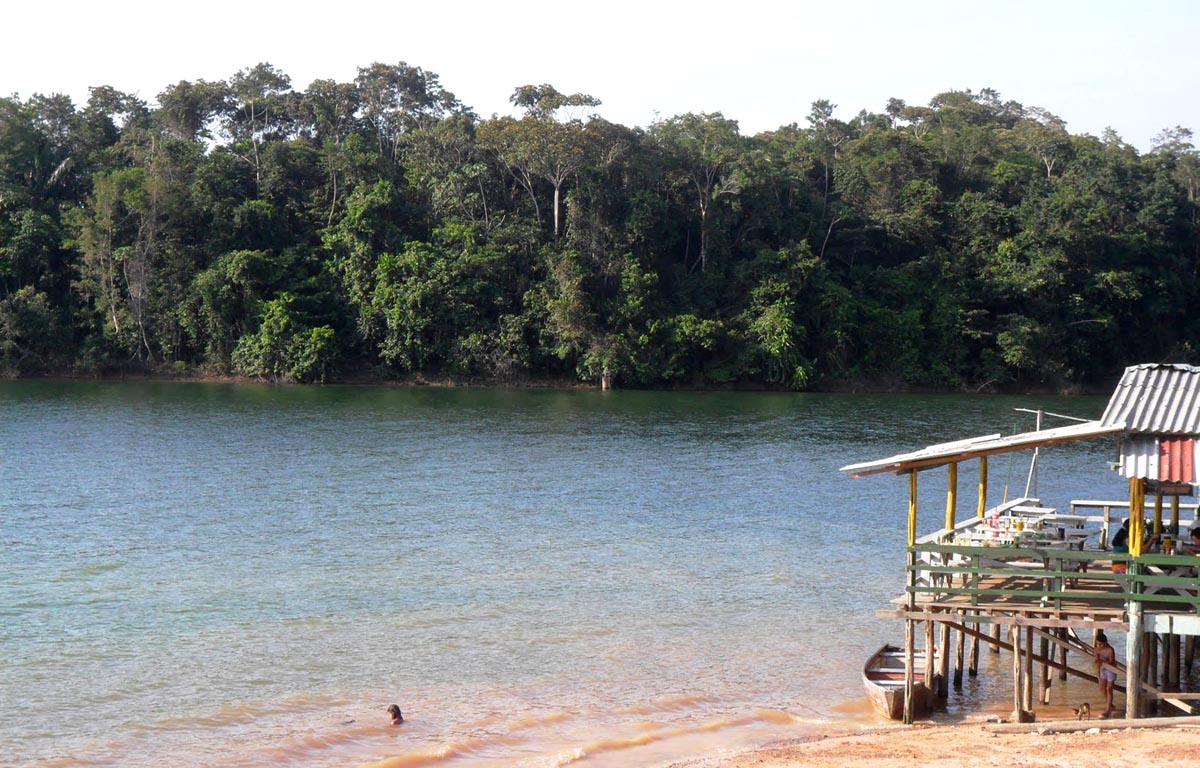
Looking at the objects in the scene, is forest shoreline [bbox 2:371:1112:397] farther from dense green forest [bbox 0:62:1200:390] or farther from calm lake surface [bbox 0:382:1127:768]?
calm lake surface [bbox 0:382:1127:768]

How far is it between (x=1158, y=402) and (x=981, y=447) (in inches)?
79.8

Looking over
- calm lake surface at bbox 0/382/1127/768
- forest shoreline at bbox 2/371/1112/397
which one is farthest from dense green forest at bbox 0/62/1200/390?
calm lake surface at bbox 0/382/1127/768

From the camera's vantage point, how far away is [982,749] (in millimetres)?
13195

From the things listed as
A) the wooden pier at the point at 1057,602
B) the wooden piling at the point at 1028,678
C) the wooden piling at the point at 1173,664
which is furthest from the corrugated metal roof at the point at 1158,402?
the wooden piling at the point at 1173,664

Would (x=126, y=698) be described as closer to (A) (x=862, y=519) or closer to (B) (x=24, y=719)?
(B) (x=24, y=719)

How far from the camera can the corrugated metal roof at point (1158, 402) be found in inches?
539

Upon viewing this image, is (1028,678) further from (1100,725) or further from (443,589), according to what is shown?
(443,589)

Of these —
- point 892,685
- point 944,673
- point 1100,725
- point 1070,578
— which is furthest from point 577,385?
point 1100,725

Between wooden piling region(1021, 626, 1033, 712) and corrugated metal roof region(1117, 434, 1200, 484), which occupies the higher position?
corrugated metal roof region(1117, 434, 1200, 484)

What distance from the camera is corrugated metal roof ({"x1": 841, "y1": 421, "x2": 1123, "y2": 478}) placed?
1393cm

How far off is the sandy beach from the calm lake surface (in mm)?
1392

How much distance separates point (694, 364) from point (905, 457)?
53926 millimetres

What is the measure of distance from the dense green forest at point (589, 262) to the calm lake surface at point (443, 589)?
68.9 ft

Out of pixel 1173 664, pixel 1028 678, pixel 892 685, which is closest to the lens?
pixel 1028 678
